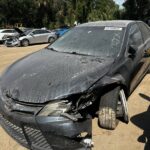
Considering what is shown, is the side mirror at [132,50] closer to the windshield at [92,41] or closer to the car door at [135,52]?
the car door at [135,52]

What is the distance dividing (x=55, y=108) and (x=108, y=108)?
953 mm

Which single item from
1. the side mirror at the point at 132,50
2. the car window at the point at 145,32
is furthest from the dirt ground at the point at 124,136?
the car window at the point at 145,32

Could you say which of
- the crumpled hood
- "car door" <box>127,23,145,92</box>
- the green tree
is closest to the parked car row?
"car door" <box>127,23,145,92</box>

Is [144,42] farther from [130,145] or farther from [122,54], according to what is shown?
[130,145]

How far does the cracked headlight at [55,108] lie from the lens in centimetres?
356

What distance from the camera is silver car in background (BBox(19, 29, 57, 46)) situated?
63.8 feet

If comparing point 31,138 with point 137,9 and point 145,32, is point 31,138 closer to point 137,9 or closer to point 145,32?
point 145,32

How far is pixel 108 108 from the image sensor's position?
419 centimetres

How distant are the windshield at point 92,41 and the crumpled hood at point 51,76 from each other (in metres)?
0.25

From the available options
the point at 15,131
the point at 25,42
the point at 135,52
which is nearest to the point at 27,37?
the point at 25,42

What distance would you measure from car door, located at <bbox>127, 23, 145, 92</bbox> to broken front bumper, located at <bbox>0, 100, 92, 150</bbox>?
174 cm

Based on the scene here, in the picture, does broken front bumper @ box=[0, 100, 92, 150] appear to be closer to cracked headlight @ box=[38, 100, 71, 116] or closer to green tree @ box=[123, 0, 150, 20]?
cracked headlight @ box=[38, 100, 71, 116]

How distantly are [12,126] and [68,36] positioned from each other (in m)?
2.41

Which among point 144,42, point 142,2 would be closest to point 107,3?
point 142,2
